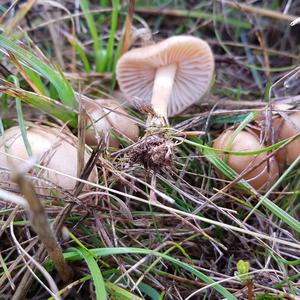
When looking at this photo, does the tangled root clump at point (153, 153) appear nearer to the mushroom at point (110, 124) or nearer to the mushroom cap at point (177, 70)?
the mushroom at point (110, 124)

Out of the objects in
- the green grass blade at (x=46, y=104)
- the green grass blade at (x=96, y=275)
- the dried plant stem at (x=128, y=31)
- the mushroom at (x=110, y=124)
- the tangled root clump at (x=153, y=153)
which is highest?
the dried plant stem at (x=128, y=31)

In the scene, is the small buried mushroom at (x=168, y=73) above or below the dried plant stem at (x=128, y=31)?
below

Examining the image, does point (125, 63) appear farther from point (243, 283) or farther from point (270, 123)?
point (243, 283)

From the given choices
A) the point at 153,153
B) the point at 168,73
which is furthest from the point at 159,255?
the point at 168,73

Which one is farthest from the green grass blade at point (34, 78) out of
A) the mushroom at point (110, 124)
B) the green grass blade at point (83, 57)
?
the green grass blade at point (83, 57)

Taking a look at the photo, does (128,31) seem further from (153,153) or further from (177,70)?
(153,153)

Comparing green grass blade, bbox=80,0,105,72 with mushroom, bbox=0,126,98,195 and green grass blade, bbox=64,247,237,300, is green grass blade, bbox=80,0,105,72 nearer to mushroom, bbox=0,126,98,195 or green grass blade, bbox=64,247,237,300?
mushroom, bbox=0,126,98,195

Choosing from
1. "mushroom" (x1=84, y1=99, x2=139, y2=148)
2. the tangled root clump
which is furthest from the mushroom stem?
the tangled root clump
